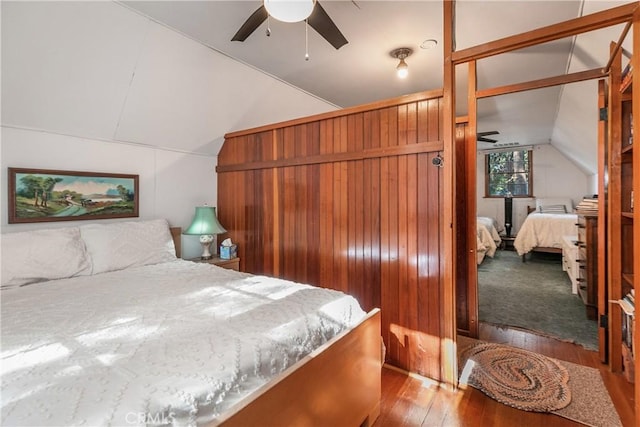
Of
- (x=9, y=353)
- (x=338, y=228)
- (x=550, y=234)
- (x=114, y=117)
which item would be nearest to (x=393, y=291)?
(x=338, y=228)

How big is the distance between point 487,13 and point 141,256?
10.9ft

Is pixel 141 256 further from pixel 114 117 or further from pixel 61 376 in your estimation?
pixel 61 376

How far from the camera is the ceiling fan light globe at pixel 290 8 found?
162cm

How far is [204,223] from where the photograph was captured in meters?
3.14

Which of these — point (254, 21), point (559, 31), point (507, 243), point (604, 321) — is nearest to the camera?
point (559, 31)

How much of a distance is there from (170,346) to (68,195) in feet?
7.23

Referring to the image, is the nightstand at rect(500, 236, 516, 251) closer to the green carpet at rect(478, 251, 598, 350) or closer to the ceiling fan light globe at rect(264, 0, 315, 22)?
the green carpet at rect(478, 251, 598, 350)

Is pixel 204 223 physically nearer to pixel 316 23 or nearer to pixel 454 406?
pixel 316 23

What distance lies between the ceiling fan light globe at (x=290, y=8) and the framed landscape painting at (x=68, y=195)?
2.13 meters

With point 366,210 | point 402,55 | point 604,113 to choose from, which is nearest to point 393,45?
point 402,55

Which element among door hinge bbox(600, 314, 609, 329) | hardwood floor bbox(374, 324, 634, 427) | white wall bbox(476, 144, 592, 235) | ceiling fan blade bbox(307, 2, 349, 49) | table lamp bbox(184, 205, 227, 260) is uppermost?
ceiling fan blade bbox(307, 2, 349, 49)

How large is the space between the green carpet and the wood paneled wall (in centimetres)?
145

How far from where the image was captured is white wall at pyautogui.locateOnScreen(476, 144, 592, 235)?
6.99 m

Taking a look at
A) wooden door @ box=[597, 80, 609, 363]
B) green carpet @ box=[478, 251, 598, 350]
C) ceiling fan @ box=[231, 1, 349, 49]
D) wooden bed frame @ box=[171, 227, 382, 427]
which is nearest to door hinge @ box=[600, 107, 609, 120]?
wooden door @ box=[597, 80, 609, 363]
